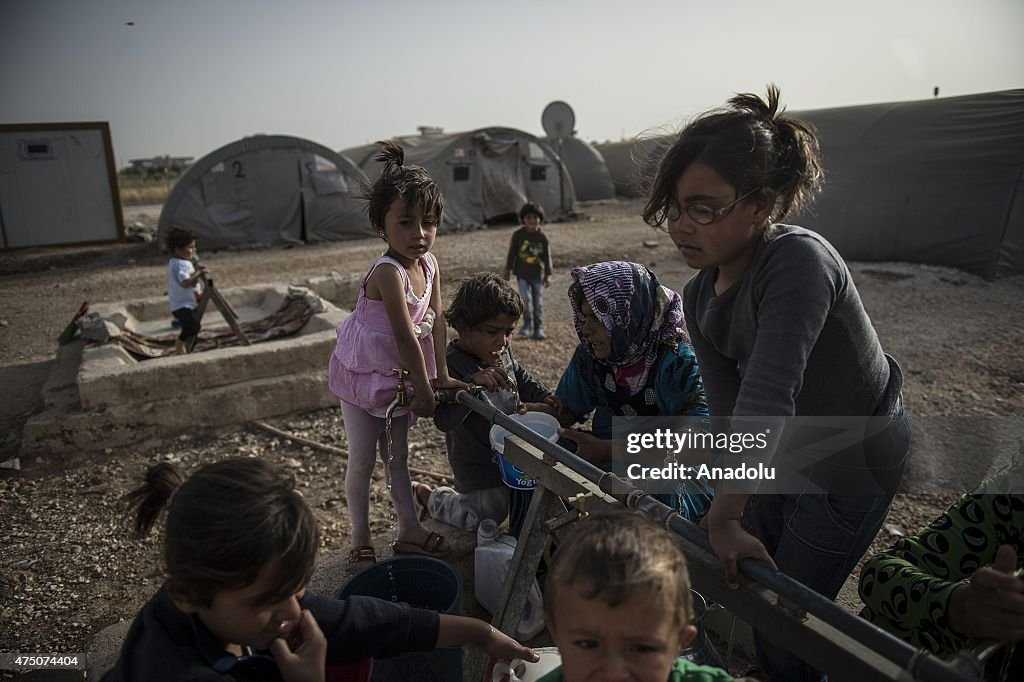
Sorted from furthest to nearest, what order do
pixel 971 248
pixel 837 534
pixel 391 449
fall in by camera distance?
pixel 971 248 → pixel 391 449 → pixel 837 534

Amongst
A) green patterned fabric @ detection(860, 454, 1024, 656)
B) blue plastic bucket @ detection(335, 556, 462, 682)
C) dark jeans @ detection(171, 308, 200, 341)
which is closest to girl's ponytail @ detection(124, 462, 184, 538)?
blue plastic bucket @ detection(335, 556, 462, 682)

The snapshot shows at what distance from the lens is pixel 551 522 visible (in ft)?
5.90

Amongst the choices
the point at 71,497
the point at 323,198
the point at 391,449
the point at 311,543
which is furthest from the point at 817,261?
the point at 323,198

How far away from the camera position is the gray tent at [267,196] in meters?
14.5

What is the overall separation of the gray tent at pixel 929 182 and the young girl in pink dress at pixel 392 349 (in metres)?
10.00

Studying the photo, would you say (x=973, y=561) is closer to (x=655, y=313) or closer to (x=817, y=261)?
(x=817, y=261)

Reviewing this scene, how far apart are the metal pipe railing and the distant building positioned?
45173 millimetres

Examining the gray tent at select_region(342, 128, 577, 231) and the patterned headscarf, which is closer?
the patterned headscarf

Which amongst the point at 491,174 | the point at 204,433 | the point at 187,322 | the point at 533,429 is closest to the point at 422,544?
the point at 533,429

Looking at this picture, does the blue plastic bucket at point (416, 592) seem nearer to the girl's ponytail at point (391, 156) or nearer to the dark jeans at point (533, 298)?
the girl's ponytail at point (391, 156)

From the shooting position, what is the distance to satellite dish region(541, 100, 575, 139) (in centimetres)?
1822

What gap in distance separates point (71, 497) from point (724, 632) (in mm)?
3816

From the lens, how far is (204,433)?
4758mm

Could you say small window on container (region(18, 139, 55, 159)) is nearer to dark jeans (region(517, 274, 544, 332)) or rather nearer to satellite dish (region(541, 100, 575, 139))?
satellite dish (region(541, 100, 575, 139))
